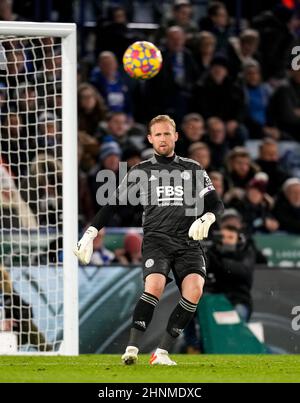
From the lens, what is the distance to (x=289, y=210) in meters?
16.5

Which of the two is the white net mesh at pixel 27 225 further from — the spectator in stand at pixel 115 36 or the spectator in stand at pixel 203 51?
the spectator in stand at pixel 203 51

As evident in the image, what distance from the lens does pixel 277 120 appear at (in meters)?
18.7

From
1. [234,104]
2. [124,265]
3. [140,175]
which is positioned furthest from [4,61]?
[234,104]

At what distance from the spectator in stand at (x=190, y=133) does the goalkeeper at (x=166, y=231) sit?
6.78 metres

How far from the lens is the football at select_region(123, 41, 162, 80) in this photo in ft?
41.2

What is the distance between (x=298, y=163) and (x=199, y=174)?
8.44 m

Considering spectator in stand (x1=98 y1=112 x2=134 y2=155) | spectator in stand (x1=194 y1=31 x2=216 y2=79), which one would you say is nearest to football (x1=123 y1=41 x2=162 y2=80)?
spectator in stand (x1=98 y1=112 x2=134 y2=155)

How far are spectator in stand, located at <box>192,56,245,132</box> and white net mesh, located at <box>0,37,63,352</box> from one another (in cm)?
444

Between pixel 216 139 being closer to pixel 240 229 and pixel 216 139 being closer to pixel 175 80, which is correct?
pixel 175 80

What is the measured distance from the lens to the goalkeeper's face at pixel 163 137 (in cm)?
985

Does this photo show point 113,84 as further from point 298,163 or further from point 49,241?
point 49,241

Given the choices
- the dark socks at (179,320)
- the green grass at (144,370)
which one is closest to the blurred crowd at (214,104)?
the green grass at (144,370)

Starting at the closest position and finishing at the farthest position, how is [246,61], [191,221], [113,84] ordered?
[191,221]
[113,84]
[246,61]

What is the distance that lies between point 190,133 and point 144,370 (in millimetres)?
8070
